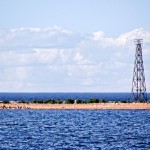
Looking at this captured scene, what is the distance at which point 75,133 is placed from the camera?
73562mm

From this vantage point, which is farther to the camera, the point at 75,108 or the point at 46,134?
the point at 75,108

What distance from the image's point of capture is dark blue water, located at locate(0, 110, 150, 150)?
60.1 metres

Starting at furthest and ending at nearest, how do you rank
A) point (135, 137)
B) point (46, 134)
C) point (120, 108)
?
point (120, 108), point (46, 134), point (135, 137)

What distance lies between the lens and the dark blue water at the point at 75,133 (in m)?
60.1

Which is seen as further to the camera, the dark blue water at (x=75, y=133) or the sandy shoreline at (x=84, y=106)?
the sandy shoreline at (x=84, y=106)

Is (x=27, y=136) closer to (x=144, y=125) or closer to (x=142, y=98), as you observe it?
(x=144, y=125)

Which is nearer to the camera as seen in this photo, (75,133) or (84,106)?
(75,133)

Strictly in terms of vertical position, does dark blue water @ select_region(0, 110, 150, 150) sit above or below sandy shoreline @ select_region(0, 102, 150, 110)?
below

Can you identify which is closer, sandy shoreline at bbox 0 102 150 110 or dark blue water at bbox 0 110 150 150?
dark blue water at bbox 0 110 150 150

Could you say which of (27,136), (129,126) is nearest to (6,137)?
(27,136)

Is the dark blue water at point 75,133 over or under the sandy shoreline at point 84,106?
under

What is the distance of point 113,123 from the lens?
89125 mm

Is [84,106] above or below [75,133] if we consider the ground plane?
above

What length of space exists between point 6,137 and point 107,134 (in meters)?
13.3
